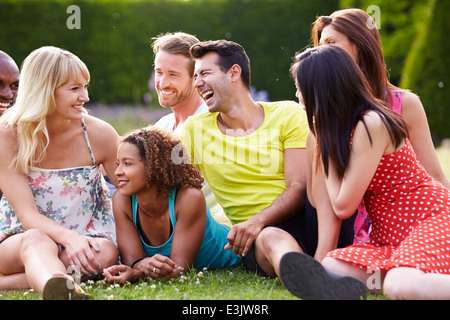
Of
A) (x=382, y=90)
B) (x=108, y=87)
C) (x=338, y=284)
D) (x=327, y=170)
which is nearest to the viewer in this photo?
(x=338, y=284)

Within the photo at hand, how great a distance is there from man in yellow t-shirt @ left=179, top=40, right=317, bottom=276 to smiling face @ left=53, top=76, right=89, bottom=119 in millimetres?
741

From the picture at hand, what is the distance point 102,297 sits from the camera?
3.10m

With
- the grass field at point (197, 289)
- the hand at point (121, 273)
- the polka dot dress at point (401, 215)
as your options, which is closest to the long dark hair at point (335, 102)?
the polka dot dress at point (401, 215)

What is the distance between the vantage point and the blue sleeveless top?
381cm

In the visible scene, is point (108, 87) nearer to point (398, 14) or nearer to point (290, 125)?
point (398, 14)

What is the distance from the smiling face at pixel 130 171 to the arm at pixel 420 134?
5.86 feet

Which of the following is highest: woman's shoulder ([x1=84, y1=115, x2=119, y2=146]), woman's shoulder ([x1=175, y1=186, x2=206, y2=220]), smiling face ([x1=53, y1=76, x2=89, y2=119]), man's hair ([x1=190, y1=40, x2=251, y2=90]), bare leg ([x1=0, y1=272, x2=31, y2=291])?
man's hair ([x1=190, y1=40, x2=251, y2=90])

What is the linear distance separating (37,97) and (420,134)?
101 inches

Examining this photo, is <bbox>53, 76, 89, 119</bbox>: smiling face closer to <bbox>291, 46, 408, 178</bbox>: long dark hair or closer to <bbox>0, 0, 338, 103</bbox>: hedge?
<bbox>291, 46, 408, 178</bbox>: long dark hair

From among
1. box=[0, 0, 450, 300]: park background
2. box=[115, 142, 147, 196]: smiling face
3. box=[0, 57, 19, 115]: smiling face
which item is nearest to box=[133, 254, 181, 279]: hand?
box=[115, 142, 147, 196]: smiling face

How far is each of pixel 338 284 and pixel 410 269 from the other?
1.33 ft

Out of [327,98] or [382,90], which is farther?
[382,90]

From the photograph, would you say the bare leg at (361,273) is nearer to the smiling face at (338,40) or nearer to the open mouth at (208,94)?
the smiling face at (338,40)
